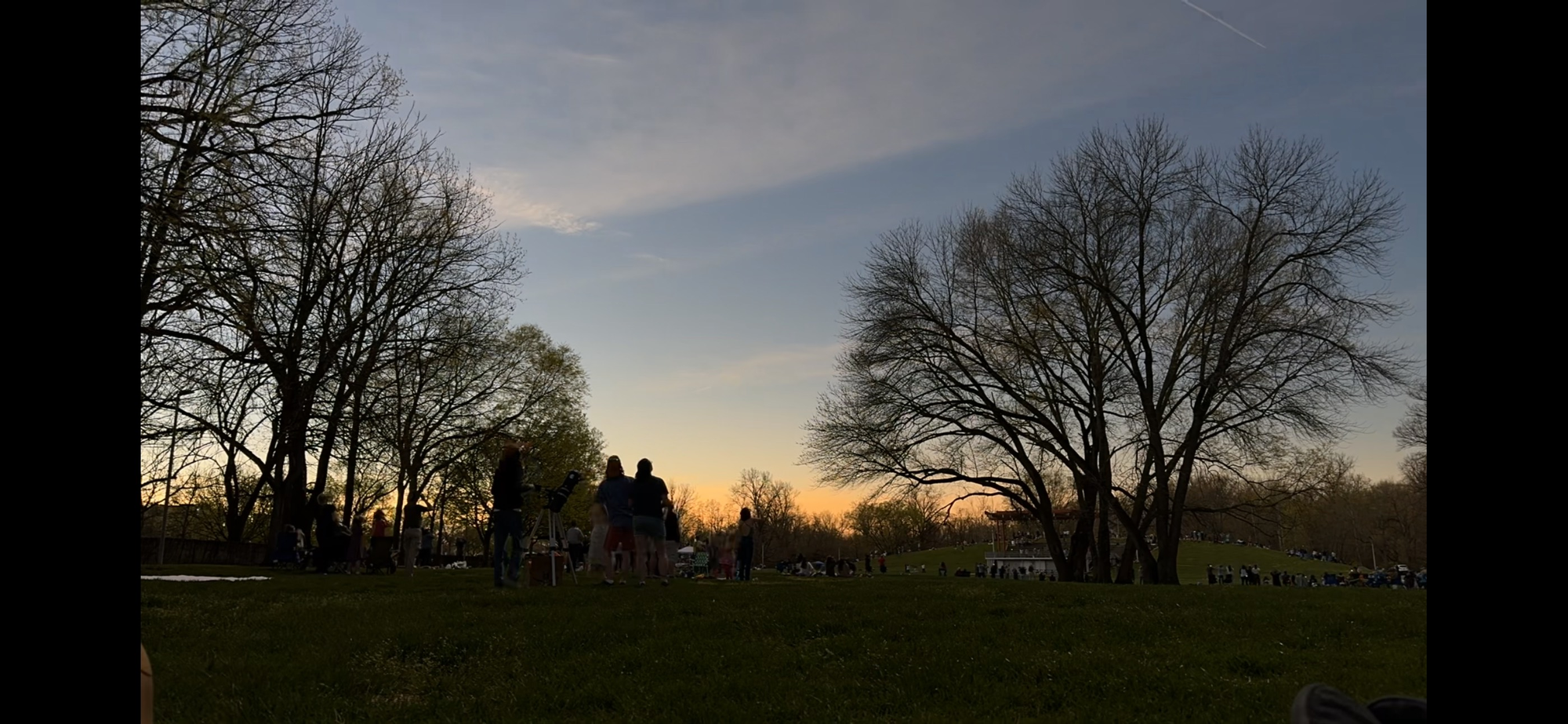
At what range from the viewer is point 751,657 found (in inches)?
371

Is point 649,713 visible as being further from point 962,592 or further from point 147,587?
point 147,587

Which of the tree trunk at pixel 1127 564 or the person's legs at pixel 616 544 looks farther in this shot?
the tree trunk at pixel 1127 564

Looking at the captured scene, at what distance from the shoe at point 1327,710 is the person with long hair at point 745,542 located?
25189 mm

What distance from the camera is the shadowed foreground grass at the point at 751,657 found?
7.39 m

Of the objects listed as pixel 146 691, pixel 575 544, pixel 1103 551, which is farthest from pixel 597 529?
pixel 1103 551

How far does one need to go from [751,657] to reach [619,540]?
885 cm

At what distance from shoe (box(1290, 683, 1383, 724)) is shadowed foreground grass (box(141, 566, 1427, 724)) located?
5299mm

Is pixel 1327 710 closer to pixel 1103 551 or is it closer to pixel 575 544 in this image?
pixel 575 544


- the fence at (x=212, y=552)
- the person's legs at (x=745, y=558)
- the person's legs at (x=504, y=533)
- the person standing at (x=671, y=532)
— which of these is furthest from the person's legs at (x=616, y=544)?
the fence at (x=212, y=552)

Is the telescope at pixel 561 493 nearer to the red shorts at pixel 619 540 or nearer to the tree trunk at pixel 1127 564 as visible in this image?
the red shorts at pixel 619 540

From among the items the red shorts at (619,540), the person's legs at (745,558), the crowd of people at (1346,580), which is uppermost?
the red shorts at (619,540)
